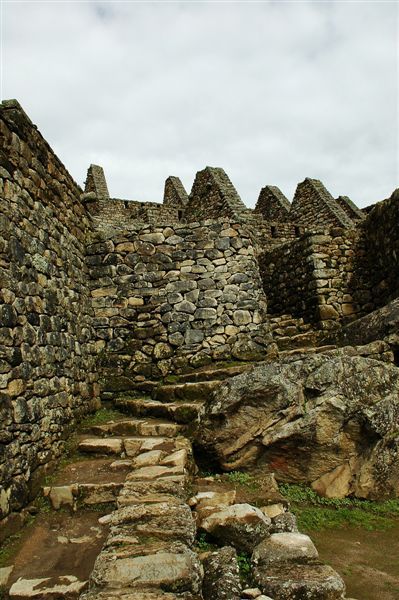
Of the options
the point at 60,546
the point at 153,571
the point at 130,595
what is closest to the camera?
the point at 130,595

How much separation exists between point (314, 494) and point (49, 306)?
4377 millimetres

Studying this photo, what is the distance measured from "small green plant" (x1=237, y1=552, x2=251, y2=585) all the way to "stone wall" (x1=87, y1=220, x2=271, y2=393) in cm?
460

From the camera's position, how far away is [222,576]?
321 centimetres

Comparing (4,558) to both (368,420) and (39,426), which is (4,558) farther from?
(368,420)

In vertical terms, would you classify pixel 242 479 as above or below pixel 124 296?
below

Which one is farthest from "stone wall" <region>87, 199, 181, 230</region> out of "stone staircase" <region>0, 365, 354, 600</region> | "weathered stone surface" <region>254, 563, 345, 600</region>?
"weathered stone surface" <region>254, 563, 345, 600</region>

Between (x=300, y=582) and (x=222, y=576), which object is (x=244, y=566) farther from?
(x=300, y=582)

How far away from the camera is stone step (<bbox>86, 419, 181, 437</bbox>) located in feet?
19.7

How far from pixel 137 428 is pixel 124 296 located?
3121 millimetres

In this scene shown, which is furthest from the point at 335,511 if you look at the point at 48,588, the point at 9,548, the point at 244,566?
the point at 9,548

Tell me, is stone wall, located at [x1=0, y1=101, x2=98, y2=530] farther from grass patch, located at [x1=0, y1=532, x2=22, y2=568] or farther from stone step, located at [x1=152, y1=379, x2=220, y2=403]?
stone step, located at [x1=152, y1=379, x2=220, y2=403]

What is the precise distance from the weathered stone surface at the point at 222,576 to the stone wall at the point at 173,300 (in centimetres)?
478

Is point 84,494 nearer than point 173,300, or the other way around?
point 84,494

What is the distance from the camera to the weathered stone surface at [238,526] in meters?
3.82
